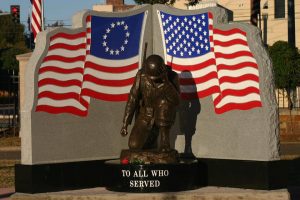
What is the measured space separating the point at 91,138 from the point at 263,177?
2.99 m

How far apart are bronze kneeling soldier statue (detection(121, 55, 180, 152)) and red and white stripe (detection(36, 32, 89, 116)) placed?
2.95 ft

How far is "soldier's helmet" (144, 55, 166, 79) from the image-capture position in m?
12.4

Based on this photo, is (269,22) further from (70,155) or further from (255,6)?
(70,155)

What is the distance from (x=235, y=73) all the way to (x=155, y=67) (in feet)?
4.64

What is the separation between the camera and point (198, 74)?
13.5 m

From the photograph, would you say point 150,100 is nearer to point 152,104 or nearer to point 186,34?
point 152,104

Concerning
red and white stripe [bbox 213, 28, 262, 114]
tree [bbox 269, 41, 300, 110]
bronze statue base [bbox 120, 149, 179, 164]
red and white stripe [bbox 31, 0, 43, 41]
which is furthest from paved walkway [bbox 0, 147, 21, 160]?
red and white stripe [bbox 213, 28, 262, 114]

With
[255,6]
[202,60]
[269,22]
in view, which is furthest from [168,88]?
[269,22]

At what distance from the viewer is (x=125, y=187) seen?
1229cm

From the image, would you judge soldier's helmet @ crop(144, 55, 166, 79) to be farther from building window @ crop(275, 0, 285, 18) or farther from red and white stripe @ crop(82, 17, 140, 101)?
building window @ crop(275, 0, 285, 18)

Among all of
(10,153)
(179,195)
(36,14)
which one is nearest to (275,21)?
(10,153)

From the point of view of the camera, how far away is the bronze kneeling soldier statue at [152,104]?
12.6 meters

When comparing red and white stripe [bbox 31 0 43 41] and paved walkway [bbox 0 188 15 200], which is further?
red and white stripe [bbox 31 0 43 41]

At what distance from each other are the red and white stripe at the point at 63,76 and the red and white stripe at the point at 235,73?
2282 millimetres
